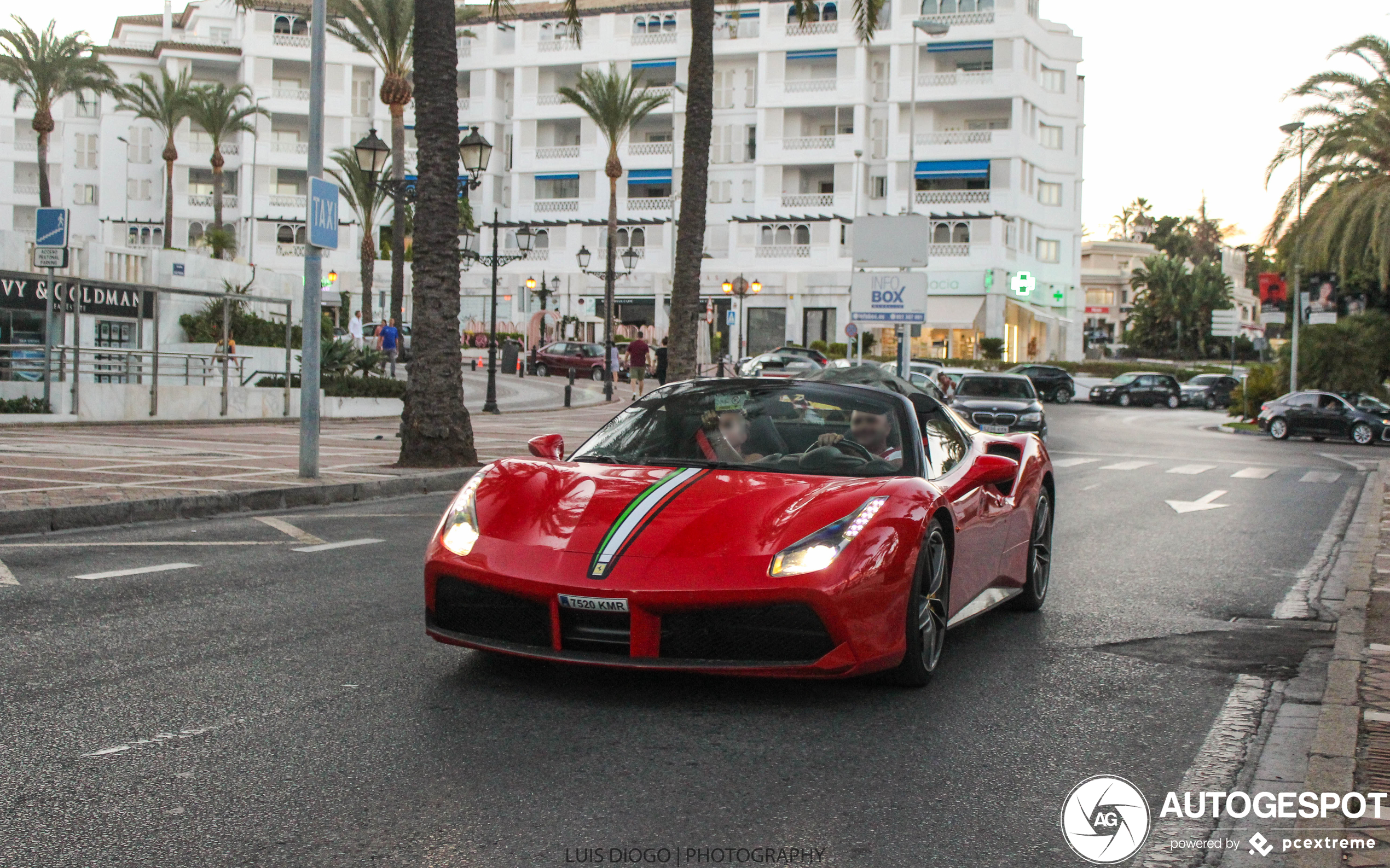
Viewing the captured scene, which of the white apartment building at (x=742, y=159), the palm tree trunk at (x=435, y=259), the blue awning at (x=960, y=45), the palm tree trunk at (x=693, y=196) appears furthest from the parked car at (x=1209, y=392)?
the palm tree trunk at (x=435, y=259)

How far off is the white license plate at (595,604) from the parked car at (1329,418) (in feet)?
107

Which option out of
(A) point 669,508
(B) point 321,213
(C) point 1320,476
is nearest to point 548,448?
(A) point 669,508

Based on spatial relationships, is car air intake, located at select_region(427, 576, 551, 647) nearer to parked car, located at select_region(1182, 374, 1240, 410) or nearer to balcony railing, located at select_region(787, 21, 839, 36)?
parked car, located at select_region(1182, 374, 1240, 410)

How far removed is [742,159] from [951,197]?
38.6 ft

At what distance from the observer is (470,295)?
75875 mm

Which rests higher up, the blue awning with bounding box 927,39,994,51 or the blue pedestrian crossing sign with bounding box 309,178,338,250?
the blue awning with bounding box 927,39,994,51

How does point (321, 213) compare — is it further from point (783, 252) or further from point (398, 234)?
point (783, 252)

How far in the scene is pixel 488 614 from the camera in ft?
16.3

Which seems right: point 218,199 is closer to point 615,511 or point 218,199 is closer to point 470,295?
point 470,295

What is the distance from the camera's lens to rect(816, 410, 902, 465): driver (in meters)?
5.93

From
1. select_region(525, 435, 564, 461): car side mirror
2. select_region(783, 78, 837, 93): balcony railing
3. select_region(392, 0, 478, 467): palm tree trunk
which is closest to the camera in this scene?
select_region(525, 435, 564, 461): car side mirror

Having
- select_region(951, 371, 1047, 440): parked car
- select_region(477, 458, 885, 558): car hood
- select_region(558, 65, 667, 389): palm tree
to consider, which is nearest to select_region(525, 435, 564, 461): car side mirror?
select_region(477, 458, 885, 558): car hood

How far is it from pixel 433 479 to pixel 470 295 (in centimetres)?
6312

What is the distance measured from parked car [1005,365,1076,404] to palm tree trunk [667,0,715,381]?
35.1 metres
